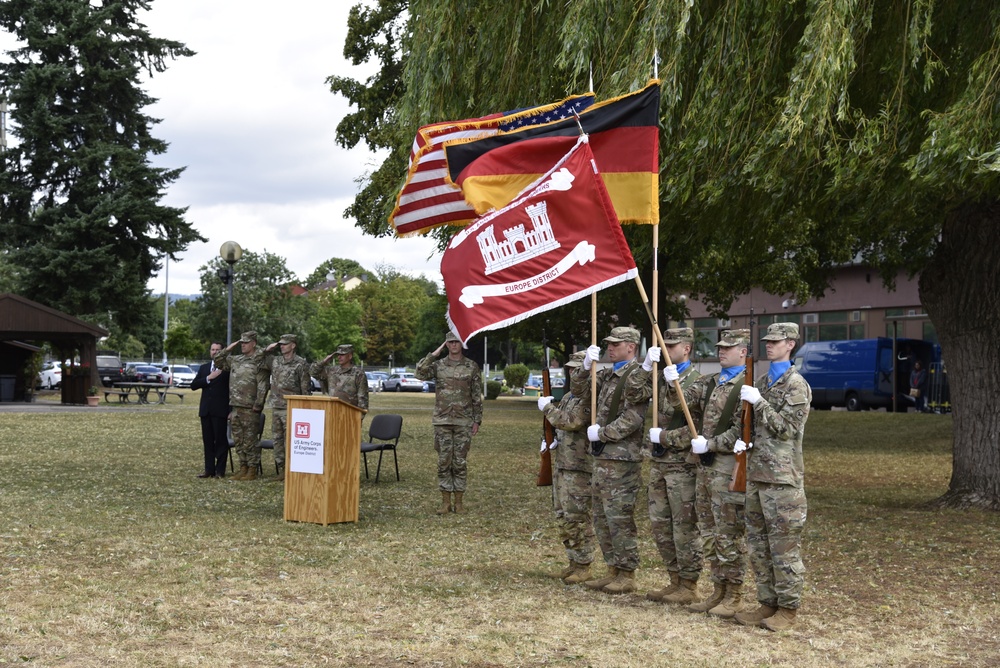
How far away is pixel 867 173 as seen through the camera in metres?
10.6

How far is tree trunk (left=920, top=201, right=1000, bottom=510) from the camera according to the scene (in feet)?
42.2

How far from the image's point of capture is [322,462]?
11.6 m

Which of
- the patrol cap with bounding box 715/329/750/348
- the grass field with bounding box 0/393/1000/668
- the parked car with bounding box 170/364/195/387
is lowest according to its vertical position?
the grass field with bounding box 0/393/1000/668

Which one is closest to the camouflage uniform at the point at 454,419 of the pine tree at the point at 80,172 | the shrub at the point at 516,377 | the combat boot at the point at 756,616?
the combat boot at the point at 756,616

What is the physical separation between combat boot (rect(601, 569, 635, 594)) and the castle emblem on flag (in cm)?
259

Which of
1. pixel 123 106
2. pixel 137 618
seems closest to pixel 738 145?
pixel 137 618

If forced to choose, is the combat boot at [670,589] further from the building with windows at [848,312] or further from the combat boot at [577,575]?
the building with windows at [848,312]

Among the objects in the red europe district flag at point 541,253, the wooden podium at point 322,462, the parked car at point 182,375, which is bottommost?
the wooden podium at point 322,462

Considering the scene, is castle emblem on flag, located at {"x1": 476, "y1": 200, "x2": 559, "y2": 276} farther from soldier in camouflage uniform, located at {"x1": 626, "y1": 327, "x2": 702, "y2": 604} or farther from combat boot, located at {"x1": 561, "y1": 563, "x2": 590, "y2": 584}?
combat boot, located at {"x1": 561, "y1": 563, "x2": 590, "y2": 584}

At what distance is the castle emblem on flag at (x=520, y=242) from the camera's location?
324 inches

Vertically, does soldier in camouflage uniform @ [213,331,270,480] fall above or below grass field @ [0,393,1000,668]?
above

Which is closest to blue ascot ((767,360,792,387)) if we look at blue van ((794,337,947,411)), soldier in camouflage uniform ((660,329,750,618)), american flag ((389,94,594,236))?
soldier in camouflage uniform ((660,329,750,618))

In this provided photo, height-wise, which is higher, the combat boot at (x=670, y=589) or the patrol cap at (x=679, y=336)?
the patrol cap at (x=679, y=336)

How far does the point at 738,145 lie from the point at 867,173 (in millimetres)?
1412
